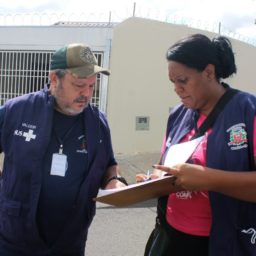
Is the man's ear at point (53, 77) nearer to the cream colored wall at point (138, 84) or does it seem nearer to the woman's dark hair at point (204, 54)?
the woman's dark hair at point (204, 54)

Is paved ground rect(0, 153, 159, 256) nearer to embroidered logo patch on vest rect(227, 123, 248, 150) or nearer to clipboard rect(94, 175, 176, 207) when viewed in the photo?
clipboard rect(94, 175, 176, 207)

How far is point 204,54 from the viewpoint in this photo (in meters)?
2.34

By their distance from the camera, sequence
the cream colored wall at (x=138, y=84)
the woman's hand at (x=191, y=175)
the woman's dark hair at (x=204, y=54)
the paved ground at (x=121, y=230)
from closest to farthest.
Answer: the woman's hand at (x=191, y=175) → the woman's dark hair at (x=204, y=54) → the paved ground at (x=121, y=230) → the cream colored wall at (x=138, y=84)

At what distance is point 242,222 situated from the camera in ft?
7.25

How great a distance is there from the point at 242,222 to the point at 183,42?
91 cm

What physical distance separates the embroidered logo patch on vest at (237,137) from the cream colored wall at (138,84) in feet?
27.6

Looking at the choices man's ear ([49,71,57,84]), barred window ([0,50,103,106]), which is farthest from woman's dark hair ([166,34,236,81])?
barred window ([0,50,103,106])

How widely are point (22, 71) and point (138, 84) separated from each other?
267 centimetres

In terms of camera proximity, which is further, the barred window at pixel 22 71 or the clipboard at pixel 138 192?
the barred window at pixel 22 71

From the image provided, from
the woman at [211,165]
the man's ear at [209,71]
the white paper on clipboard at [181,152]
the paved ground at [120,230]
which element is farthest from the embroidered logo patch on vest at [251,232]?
the paved ground at [120,230]

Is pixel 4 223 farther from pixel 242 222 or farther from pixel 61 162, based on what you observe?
pixel 242 222

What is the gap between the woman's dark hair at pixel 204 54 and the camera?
2332 mm

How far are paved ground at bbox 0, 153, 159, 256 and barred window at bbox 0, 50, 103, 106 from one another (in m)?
4.57

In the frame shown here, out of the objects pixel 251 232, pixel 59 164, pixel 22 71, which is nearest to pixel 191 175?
pixel 251 232
